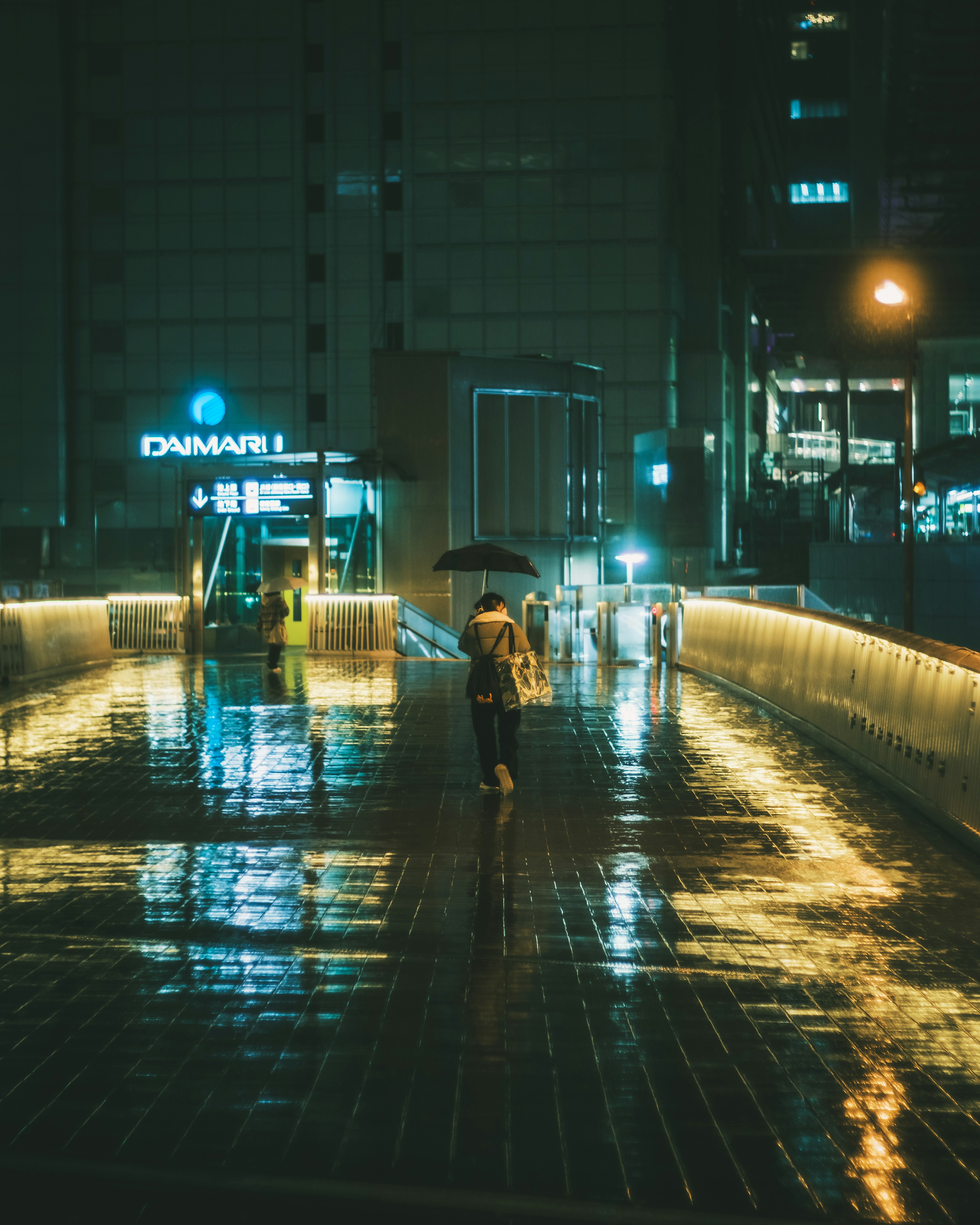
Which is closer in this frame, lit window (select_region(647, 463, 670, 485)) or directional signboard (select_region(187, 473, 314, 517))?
directional signboard (select_region(187, 473, 314, 517))

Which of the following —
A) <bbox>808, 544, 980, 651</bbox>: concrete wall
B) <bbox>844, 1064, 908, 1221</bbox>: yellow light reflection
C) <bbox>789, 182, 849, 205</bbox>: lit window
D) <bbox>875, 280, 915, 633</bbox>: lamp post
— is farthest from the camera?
<bbox>789, 182, 849, 205</bbox>: lit window

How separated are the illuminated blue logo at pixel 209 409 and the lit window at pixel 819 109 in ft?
212

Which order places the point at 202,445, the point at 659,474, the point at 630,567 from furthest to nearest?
the point at 659,474 < the point at 202,445 < the point at 630,567

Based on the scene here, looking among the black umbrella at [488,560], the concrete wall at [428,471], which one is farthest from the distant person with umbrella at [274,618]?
the concrete wall at [428,471]

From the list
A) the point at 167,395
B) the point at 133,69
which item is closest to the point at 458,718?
the point at 167,395

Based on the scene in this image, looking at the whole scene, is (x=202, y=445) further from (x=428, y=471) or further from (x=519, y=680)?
(x=519, y=680)

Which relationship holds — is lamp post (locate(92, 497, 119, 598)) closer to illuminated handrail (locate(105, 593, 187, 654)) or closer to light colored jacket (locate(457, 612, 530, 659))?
illuminated handrail (locate(105, 593, 187, 654))

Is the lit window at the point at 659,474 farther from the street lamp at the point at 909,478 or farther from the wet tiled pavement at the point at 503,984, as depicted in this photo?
the wet tiled pavement at the point at 503,984

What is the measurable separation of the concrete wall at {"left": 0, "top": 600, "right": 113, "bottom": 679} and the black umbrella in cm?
708

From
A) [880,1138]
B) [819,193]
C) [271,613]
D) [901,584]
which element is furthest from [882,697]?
[819,193]

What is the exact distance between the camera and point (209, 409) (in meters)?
45.3

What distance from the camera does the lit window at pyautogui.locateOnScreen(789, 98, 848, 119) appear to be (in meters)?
92.1

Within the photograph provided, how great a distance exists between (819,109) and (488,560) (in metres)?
89.9

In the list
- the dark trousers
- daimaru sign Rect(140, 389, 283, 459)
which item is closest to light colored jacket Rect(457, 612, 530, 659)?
the dark trousers
